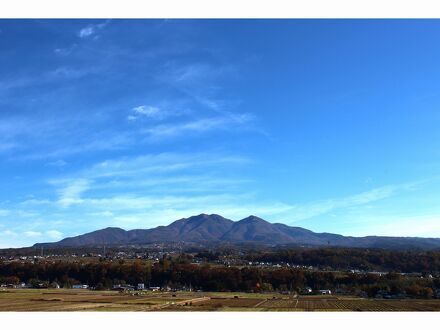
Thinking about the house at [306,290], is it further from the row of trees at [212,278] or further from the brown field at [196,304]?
the brown field at [196,304]

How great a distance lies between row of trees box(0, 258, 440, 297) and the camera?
238ft

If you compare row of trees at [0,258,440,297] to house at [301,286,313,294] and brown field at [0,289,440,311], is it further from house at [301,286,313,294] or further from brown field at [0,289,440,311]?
brown field at [0,289,440,311]

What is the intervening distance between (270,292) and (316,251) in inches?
2360

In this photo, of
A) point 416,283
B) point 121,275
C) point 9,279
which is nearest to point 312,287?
point 416,283

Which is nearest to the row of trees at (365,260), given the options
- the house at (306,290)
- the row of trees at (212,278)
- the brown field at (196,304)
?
the row of trees at (212,278)

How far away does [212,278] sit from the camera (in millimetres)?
79688

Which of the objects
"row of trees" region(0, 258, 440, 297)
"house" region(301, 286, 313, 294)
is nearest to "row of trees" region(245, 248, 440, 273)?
"row of trees" region(0, 258, 440, 297)

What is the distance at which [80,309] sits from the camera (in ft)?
141

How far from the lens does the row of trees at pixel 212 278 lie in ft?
238

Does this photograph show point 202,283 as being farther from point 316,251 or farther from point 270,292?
point 316,251

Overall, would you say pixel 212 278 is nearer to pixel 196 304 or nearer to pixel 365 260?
pixel 196 304

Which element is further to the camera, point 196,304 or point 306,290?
point 306,290

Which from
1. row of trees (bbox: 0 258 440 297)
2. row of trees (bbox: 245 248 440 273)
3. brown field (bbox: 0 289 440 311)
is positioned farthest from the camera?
row of trees (bbox: 245 248 440 273)

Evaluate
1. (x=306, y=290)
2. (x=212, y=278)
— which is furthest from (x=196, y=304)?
(x=212, y=278)
